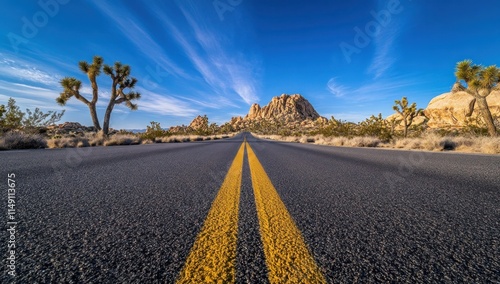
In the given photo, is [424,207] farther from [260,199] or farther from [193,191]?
[193,191]

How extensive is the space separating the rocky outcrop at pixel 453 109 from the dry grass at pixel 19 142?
4905cm

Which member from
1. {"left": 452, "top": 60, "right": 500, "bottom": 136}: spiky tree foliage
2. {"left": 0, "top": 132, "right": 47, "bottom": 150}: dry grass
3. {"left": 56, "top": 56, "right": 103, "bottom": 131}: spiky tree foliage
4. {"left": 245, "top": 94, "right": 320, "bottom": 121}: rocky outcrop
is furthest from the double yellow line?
{"left": 245, "top": 94, "right": 320, "bottom": 121}: rocky outcrop

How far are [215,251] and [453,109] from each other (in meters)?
56.1

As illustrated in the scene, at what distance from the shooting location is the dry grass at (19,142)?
343 inches

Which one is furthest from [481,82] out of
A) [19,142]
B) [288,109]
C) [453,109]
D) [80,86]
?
[288,109]

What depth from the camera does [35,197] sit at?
1904 mm

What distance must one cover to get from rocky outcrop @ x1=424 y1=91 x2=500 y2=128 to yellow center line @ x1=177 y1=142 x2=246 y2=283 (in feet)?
153

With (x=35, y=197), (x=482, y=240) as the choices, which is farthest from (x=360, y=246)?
(x=35, y=197)

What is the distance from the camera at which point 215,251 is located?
0.99 m

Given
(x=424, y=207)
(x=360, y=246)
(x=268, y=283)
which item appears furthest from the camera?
(x=424, y=207)

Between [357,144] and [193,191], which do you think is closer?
[193,191]

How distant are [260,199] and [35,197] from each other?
2.01 metres

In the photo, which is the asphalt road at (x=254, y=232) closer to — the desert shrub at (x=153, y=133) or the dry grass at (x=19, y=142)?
the dry grass at (x=19, y=142)

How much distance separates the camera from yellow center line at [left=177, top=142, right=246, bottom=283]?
2.65ft
